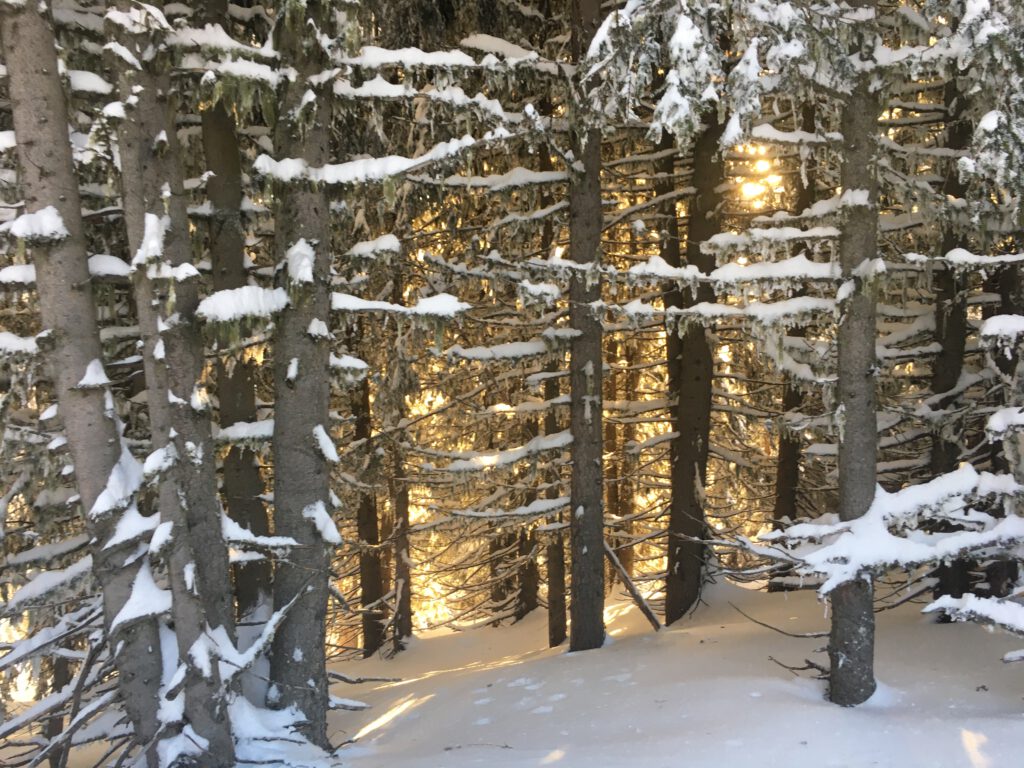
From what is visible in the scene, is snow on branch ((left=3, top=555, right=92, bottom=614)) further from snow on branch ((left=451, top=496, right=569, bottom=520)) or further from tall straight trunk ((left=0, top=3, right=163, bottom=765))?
snow on branch ((left=451, top=496, right=569, bottom=520))

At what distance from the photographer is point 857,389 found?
6.16m

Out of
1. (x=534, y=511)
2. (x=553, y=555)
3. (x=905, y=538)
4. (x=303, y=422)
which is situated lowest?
(x=553, y=555)

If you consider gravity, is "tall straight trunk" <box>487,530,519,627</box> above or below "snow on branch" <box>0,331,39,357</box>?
below

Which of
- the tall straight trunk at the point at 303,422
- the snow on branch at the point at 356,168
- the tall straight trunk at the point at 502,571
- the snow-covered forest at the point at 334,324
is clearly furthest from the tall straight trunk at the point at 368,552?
the snow on branch at the point at 356,168

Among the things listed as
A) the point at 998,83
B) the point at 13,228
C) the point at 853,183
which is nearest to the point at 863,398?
the point at 853,183

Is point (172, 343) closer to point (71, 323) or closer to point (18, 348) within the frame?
point (71, 323)

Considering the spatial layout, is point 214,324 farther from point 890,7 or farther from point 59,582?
point 890,7

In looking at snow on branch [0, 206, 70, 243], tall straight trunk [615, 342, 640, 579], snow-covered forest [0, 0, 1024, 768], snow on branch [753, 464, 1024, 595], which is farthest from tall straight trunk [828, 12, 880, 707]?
tall straight trunk [615, 342, 640, 579]

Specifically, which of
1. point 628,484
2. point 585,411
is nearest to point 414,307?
point 585,411

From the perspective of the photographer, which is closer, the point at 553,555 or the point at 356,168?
the point at 356,168

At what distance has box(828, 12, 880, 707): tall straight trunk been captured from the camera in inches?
238

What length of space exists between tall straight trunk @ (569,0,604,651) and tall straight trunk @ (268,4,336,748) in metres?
3.66

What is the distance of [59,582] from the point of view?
6.49 meters

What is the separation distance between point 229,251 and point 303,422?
2.45 metres
